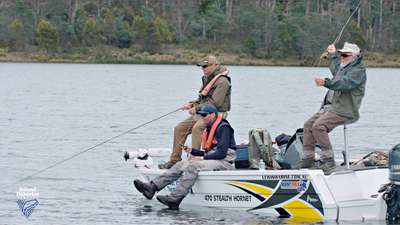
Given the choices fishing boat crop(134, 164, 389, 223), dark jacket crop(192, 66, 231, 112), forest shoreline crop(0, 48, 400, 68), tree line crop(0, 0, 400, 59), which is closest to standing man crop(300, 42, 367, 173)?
fishing boat crop(134, 164, 389, 223)

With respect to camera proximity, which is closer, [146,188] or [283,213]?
[283,213]

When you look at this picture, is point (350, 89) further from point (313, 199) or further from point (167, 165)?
point (167, 165)

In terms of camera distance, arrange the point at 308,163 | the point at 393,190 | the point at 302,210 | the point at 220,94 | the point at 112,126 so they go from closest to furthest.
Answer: the point at 393,190 < the point at 302,210 < the point at 308,163 < the point at 220,94 < the point at 112,126

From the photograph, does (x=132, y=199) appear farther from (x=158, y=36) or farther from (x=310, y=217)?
(x=158, y=36)

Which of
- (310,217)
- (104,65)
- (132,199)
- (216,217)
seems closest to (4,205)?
(132,199)

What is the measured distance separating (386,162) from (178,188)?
273 cm

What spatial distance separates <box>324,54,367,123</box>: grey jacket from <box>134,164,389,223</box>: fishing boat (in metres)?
0.73

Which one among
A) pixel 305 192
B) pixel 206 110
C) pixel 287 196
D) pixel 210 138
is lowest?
pixel 287 196

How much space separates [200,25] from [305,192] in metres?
90.8

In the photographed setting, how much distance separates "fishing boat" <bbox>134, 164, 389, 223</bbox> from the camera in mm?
13500

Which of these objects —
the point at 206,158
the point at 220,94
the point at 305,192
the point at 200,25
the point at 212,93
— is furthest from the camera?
the point at 200,25

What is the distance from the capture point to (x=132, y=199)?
53.6ft

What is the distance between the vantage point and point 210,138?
1443cm

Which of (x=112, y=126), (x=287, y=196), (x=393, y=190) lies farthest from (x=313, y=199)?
(x=112, y=126)
